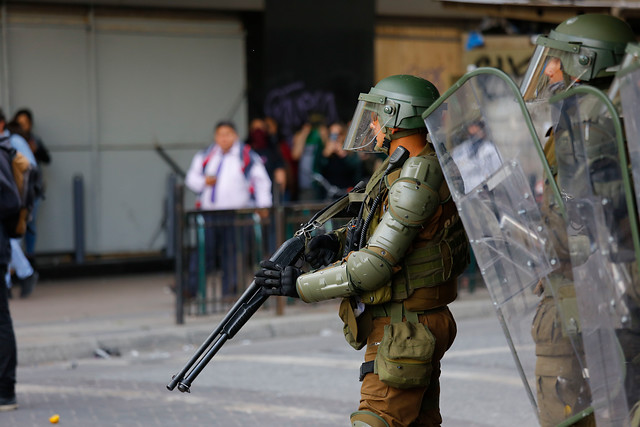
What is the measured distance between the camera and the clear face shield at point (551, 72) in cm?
367

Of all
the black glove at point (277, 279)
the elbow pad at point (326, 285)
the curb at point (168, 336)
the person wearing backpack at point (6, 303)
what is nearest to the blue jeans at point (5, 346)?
the person wearing backpack at point (6, 303)

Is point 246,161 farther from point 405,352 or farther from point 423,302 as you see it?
point 405,352

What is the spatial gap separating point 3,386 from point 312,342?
3381 millimetres

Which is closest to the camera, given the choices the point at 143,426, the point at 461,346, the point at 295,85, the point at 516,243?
the point at 516,243

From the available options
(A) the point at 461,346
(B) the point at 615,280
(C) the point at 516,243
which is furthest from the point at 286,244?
(A) the point at 461,346

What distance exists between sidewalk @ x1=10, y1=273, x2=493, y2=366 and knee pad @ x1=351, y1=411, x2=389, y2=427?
4921mm

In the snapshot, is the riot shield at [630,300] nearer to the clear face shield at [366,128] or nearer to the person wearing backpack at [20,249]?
the clear face shield at [366,128]

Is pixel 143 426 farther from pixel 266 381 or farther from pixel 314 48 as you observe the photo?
pixel 314 48

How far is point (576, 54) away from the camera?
3672 millimetres

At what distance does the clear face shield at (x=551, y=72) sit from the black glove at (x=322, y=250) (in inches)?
40.0

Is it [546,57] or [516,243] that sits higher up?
[546,57]

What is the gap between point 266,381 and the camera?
7.30m

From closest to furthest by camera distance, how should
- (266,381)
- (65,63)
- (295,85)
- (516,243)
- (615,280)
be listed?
(615,280) < (516,243) < (266,381) < (65,63) < (295,85)

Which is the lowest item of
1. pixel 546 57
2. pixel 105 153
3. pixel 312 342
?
pixel 312 342
